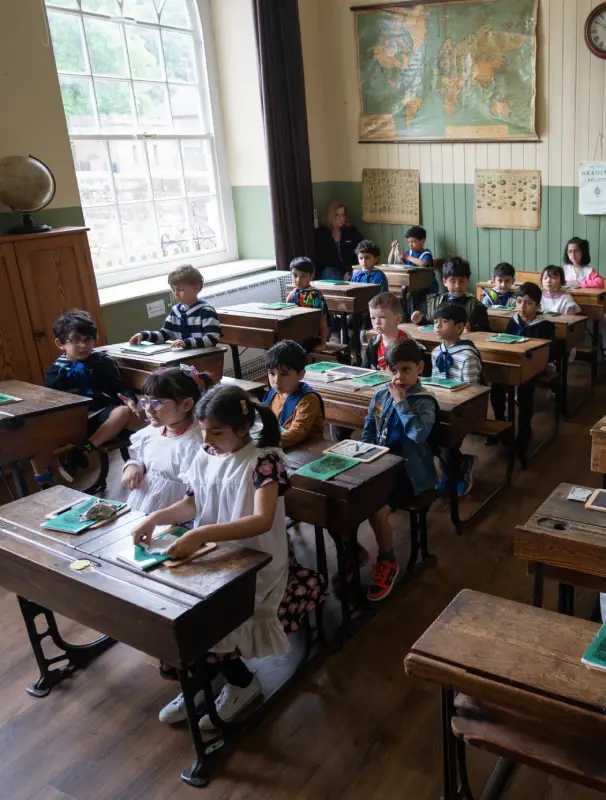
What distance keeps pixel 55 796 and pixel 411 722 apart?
1.04m

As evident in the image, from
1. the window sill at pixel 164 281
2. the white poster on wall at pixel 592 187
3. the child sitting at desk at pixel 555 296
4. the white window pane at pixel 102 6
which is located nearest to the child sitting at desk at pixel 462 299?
the child sitting at desk at pixel 555 296

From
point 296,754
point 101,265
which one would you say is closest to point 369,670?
point 296,754

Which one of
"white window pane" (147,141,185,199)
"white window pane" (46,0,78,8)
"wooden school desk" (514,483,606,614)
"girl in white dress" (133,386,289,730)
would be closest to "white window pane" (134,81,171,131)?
"white window pane" (147,141,185,199)

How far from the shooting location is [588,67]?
561 centimetres

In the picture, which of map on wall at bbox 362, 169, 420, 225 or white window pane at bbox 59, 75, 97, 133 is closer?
white window pane at bbox 59, 75, 97, 133

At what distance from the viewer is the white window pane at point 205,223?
6.54 metres

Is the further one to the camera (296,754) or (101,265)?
(101,265)

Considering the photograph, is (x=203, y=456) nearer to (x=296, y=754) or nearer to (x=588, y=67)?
(x=296, y=754)

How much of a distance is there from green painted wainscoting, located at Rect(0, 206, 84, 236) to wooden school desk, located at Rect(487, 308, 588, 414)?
2870 mm

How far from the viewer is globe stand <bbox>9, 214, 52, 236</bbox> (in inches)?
172

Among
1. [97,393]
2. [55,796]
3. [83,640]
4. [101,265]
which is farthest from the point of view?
[101,265]

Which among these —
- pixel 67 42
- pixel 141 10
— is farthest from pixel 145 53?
pixel 67 42

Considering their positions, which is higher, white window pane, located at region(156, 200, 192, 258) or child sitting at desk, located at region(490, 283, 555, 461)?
white window pane, located at region(156, 200, 192, 258)

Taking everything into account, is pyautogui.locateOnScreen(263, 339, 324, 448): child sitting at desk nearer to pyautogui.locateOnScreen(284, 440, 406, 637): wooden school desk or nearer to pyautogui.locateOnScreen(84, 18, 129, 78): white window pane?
pyautogui.locateOnScreen(284, 440, 406, 637): wooden school desk
